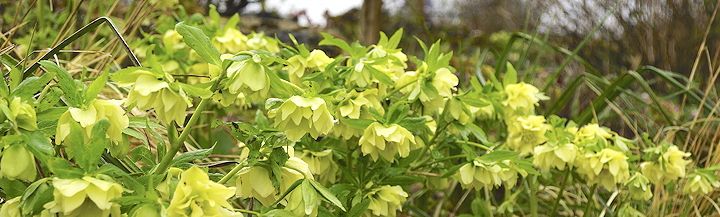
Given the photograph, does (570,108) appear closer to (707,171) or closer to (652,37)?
(652,37)

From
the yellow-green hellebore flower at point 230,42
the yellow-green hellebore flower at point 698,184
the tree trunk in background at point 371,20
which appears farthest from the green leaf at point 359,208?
→ the tree trunk in background at point 371,20

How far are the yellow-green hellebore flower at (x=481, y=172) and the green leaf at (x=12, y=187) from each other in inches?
21.3

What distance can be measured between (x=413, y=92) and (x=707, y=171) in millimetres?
693

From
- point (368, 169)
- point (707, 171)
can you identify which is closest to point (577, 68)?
point (707, 171)

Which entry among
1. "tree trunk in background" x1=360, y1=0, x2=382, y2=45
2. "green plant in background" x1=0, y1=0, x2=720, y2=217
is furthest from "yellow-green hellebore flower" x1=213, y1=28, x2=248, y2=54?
"tree trunk in background" x1=360, y1=0, x2=382, y2=45

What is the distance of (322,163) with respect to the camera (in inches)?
33.5

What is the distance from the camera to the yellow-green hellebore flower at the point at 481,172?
0.82 meters

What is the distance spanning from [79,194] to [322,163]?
441 mm

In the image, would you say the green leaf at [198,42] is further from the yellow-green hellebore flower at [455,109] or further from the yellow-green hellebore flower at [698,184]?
the yellow-green hellebore flower at [698,184]

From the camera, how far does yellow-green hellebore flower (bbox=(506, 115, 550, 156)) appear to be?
1068 mm

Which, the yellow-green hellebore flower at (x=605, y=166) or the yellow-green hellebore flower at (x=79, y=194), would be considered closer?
the yellow-green hellebore flower at (x=79, y=194)

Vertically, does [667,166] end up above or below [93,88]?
below

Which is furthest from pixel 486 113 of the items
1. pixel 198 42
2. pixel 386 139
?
pixel 198 42

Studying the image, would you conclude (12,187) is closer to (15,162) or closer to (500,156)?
(15,162)
